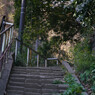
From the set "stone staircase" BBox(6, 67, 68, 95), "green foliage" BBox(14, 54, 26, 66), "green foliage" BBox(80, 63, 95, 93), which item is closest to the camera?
"stone staircase" BBox(6, 67, 68, 95)

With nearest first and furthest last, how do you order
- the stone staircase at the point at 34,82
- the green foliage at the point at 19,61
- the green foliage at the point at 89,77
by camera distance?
the stone staircase at the point at 34,82, the green foliage at the point at 89,77, the green foliage at the point at 19,61

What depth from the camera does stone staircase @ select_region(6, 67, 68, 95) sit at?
5.20 metres

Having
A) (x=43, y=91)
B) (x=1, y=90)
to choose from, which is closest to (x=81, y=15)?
(x=43, y=91)

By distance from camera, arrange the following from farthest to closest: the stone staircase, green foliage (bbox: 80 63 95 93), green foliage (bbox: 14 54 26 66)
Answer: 1. green foliage (bbox: 14 54 26 66)
2. green foliage (bbox: 80 63 95 93)
3. the stone staircase

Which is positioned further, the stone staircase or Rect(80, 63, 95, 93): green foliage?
Rect(80, 63, 95, 93): green foliage

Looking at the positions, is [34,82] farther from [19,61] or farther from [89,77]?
[19,61]

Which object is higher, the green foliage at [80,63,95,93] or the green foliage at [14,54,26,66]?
the green foliage at [14,54,26,66]

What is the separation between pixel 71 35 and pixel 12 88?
8633 mm

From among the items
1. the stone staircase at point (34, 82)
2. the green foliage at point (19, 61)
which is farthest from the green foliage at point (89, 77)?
the green foliage at point (19, 61)

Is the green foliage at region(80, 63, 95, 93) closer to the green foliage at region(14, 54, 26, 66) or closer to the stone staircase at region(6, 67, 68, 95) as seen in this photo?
the stone staircase at region(6, 67, 68, 95)

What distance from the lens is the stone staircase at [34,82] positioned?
520 cm

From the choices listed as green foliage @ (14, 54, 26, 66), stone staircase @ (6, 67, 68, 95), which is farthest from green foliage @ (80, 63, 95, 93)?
green foliage @ (14, 54, 26, 66)

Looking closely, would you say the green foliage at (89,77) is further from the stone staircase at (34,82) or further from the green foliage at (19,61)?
the green foliage at (19,61)

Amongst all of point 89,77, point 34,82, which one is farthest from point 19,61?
point 89,77
